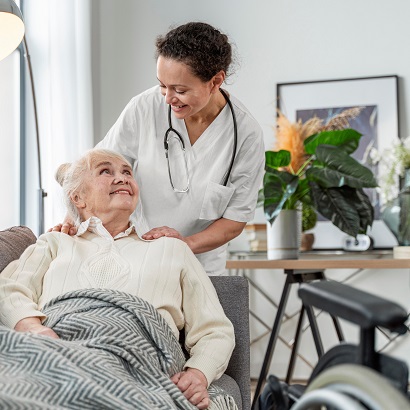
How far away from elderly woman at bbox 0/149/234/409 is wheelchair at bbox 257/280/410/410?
77 centimetres

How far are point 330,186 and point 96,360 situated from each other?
7.59 feet

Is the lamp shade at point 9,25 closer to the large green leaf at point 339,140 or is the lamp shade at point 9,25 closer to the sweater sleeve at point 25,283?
the sweater sleeve at point 25,283

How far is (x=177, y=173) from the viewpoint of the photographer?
249 centimetres

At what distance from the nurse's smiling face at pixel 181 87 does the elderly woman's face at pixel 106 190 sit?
0.85 feet

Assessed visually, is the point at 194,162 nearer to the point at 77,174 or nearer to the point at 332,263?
the point at 77,174

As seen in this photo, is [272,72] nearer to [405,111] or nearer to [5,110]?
[405,111]

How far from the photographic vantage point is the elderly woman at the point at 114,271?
1.83m

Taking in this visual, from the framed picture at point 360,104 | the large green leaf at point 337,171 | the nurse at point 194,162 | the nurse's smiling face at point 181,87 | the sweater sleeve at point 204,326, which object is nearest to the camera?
the sweater sleeve at point 204,326

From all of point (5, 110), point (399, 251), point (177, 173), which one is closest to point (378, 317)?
point (177, 173)

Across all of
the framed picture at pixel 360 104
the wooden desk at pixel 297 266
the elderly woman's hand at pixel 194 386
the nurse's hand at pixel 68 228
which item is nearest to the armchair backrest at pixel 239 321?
the elderly woman's hand at pixel 194 386

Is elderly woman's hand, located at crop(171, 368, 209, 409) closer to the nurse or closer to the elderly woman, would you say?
the elderly woman

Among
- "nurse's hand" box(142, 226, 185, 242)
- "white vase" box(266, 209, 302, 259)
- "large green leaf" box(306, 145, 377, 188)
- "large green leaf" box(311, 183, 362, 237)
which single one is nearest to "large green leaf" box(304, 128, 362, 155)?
"large green leaf" box(306, 145, 377, 188)

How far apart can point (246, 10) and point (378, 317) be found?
3.75m

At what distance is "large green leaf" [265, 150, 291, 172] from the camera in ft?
12.0
